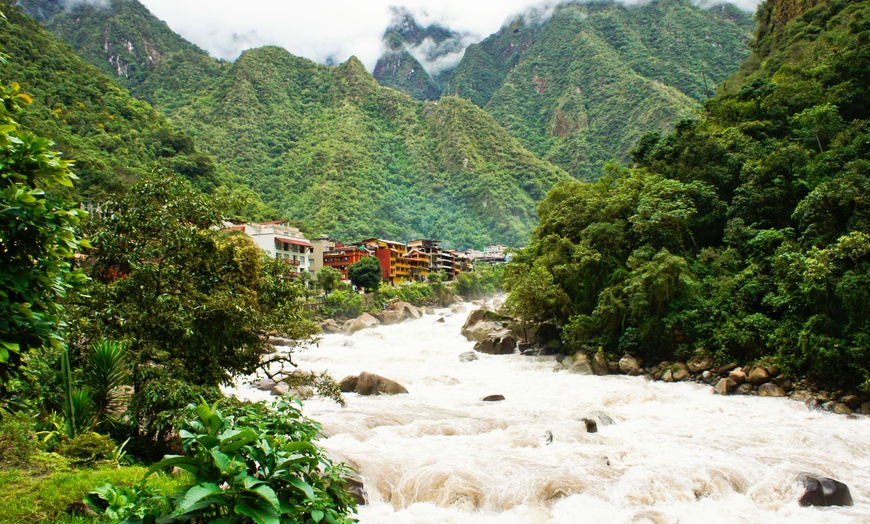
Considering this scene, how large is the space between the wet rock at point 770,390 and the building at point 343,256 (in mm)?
48163

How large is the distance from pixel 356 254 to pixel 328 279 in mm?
12530

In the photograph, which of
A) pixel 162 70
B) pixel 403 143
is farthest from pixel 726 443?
pixel 162 70

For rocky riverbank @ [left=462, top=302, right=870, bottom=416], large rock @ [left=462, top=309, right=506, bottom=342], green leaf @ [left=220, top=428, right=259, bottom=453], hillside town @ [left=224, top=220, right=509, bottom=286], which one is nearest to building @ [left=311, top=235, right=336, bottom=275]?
hillside town @ [left=224, top=220, right=509, bottom=286]

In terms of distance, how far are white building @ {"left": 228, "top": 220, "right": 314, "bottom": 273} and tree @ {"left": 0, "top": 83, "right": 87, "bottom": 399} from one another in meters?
42.9

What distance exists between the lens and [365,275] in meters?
53.8

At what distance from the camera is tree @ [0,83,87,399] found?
3102 millimetres

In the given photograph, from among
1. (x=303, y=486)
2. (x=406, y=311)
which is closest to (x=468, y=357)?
(x=406, y=311)

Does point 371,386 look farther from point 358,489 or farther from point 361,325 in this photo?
point 361,325

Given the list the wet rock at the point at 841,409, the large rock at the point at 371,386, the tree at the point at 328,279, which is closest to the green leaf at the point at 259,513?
the large rock at the point at 371,386

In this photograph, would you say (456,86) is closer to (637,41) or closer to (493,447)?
(637,41)

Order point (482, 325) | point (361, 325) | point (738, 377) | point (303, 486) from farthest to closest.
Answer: point (361, 325) < point (482, 325) < point (738, 377) < point (303, 486)

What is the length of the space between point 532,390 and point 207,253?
12.1 m

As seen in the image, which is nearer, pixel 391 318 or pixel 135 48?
pixel 391 318

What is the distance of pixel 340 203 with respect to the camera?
8775cm
